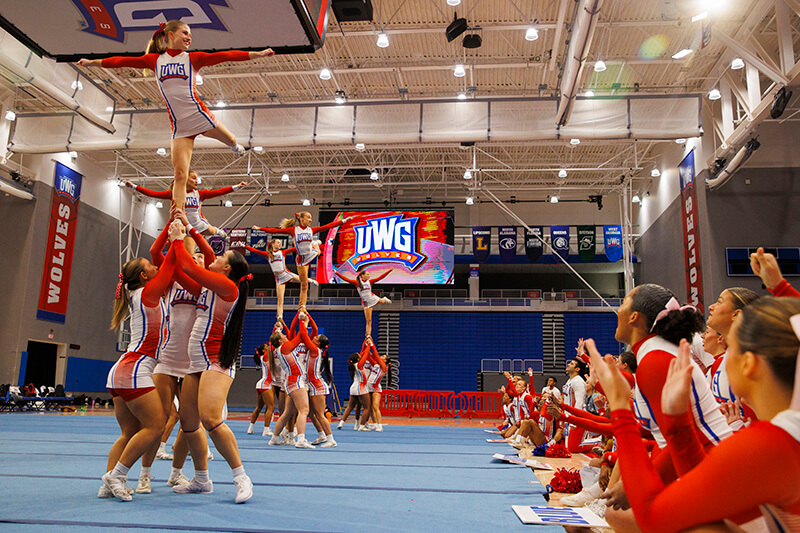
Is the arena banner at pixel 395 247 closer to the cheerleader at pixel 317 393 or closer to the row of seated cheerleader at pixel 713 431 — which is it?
the cheerleader at pixel 317 393

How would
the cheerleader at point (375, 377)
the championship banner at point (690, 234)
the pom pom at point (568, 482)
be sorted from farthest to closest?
the championship banner at point (690, 234) → the cheerleader at point (375, 377) → the pom pom at point (568, 482)

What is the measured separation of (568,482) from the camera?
4793mm

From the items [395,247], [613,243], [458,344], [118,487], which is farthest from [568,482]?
[458,344]

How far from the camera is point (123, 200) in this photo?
83.4 ft

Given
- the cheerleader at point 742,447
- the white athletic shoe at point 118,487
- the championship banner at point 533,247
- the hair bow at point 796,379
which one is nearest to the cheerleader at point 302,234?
the white athletic shoe at point 118,487

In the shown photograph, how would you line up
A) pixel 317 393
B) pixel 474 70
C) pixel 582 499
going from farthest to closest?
pixel 474 70, pixel 317 393, pixel 582 499

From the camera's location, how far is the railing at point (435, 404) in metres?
20.6

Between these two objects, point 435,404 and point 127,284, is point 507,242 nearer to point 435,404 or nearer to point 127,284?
point 435,404

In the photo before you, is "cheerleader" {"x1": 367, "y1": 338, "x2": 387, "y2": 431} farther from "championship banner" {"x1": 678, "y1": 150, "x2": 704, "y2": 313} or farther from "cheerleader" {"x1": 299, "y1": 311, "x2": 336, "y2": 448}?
"championship banner" {"x1": 678, "y1": 150, "x2": 704, "y2": 313}

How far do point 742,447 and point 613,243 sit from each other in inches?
823

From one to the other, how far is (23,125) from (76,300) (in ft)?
30.4

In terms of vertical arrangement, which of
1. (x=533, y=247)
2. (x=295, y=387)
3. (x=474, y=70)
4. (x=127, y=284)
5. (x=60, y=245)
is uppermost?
(x=474, y=70)

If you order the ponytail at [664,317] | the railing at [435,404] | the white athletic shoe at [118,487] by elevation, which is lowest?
the railing at [435,404]

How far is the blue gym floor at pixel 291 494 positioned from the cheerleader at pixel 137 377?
0.94ft
